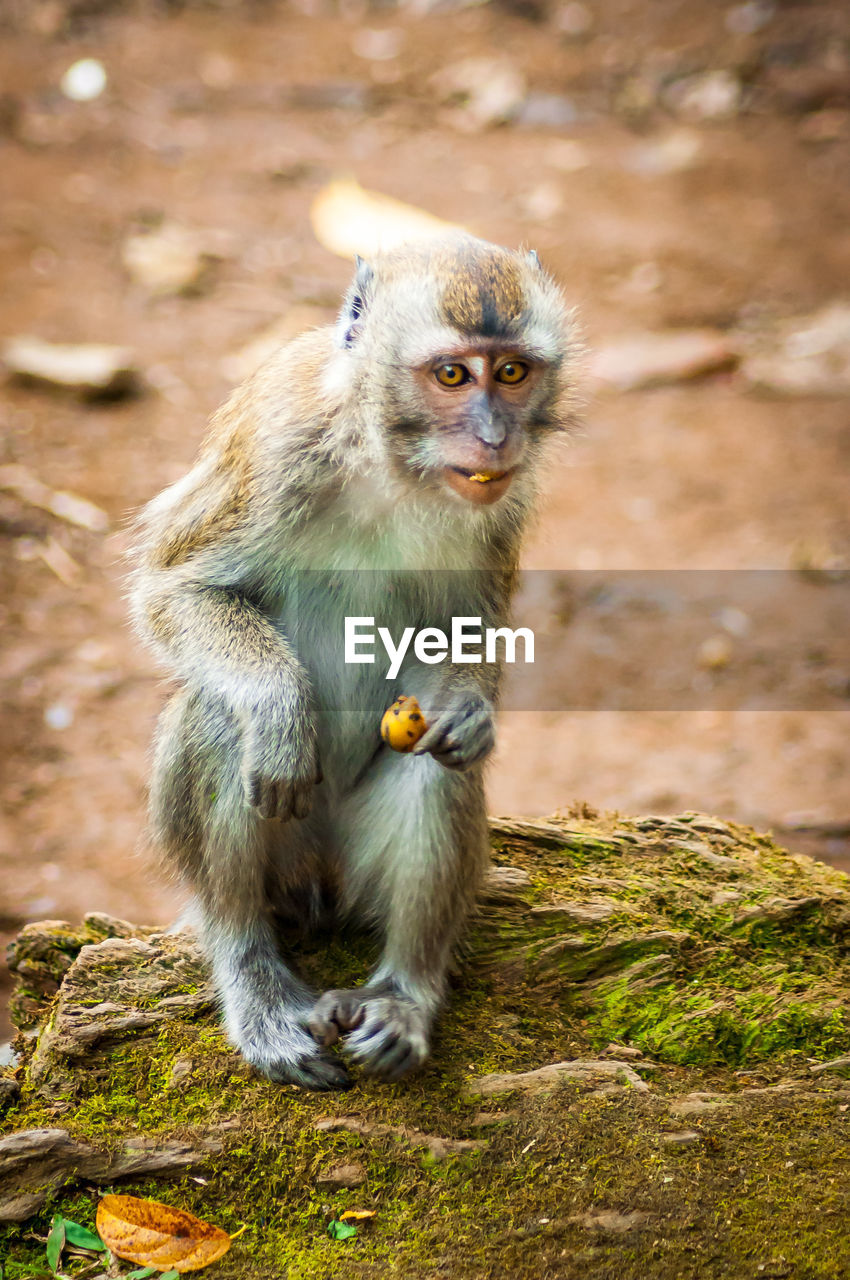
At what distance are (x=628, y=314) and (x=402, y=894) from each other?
10.3 meters

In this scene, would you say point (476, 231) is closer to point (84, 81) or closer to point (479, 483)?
point (84, 81)

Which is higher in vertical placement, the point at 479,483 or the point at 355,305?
the point at 355,305

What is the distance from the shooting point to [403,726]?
4828 millimetres

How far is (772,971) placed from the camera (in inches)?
217

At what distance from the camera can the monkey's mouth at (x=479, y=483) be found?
15.7ft

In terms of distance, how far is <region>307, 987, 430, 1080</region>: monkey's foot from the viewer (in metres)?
4.75

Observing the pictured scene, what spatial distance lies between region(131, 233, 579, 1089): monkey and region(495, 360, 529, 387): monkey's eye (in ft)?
0.04

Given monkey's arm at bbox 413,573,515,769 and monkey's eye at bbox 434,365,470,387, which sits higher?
monkey's eye at bbox 434,365,470,387

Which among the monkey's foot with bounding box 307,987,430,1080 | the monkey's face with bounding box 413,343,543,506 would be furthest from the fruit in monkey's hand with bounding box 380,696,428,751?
the monkey's foot with bounding box 307,987,430,1080

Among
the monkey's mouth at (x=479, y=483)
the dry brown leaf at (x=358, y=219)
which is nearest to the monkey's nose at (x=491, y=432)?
the monkey's mouth at (x=479, y=483)

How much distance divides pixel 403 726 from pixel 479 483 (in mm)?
901

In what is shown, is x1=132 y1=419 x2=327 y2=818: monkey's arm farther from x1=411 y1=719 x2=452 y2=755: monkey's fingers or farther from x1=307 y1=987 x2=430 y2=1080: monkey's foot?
x1=307 y1=987 x2=430 y2=1080: monkey's foot

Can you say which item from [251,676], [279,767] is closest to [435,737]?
[279,767]

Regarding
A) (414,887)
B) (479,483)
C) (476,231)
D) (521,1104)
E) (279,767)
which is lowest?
Answer: (521,1104)
